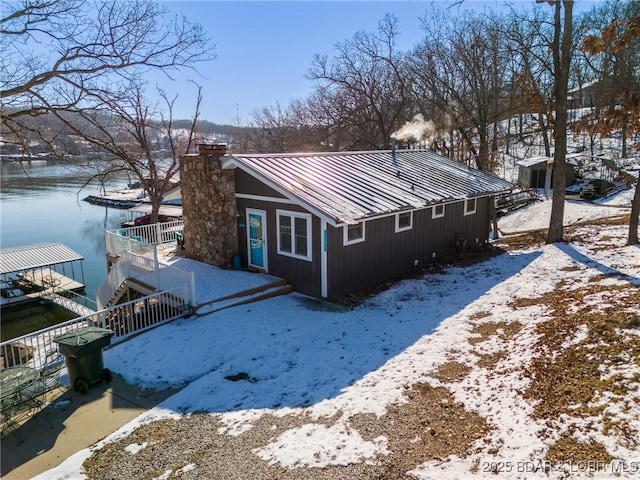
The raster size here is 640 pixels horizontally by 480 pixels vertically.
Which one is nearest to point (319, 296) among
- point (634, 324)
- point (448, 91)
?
point (634, 324)

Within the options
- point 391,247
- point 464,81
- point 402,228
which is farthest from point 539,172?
point 391,247

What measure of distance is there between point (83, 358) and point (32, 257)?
17.8 meters

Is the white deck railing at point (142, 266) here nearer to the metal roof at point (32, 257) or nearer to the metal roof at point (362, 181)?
the metal roof at point (362, 181)

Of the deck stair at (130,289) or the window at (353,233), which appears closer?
the window at (353,233)

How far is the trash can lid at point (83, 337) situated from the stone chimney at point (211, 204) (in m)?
5.63

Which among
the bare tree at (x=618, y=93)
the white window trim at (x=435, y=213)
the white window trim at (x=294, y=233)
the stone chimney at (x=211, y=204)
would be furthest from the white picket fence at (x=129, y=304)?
the bare tree at (x=618, y=93)

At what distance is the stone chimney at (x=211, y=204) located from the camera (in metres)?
12.6

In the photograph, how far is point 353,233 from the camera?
11.2m

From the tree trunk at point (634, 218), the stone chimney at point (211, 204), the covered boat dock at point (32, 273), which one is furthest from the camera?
the covered boat dock at point (32, 273)

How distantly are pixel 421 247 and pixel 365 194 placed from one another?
2.90m

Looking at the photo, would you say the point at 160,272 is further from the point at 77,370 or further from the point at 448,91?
the point at 448,91

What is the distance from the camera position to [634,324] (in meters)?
6.44

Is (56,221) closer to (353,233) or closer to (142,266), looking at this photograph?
(142,266)

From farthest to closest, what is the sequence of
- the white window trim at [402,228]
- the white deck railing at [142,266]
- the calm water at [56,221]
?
the calm water at [56,221] < the white window trim at [402,228] < the white deck railing at [142,266]
